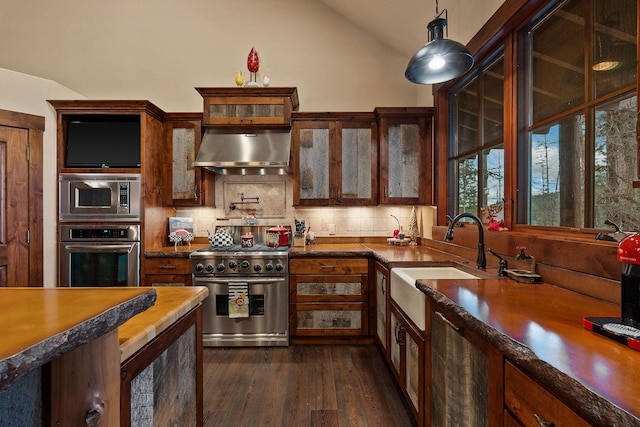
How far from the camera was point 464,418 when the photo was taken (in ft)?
3.86

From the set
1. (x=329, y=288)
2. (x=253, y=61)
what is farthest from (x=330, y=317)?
(x=253, y=61)

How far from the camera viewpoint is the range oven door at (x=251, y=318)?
2912mm

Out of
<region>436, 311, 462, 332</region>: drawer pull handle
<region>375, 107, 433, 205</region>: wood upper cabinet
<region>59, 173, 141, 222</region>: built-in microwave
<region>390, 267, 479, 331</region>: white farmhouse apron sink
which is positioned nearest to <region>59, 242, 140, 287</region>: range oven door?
<region>59, 173, 141, 222</region>: built-in microwave

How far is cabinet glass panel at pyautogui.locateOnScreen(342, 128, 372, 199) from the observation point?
10.9 ft

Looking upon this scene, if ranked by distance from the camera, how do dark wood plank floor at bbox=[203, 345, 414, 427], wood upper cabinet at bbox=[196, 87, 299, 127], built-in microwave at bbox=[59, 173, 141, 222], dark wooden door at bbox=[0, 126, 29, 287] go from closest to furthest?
dark wood plank floor at bbox=[203, 345, 414, 427] → dark wooden door at bbox=[0, 126, 29, 287] → built-in microwave at bbox=[59, 173, 141, 222] → wood upper cabinet at bbox=[196, 87, 299, 127]

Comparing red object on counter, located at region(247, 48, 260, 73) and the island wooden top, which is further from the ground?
red object on counter, located at region(247, 48, 260, 73)

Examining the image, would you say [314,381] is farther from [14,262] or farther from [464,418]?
[14,262]

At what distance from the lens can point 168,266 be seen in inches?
118

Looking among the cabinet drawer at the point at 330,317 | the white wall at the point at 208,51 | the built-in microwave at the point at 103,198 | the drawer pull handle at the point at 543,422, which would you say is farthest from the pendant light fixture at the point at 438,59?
the built-in microwave at the point at 103,198

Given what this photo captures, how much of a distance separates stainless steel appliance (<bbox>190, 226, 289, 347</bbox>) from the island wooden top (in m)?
2.20

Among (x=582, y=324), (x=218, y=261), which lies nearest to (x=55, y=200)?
(x=218, y=261)

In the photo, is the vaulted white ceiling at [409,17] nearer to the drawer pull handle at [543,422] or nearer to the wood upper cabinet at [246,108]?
the wood upper cabinet at [246,108]

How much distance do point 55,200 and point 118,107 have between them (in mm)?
1107

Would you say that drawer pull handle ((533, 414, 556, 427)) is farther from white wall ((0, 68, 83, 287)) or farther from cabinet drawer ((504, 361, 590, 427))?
white wall ((0, 68, 83, 287))
